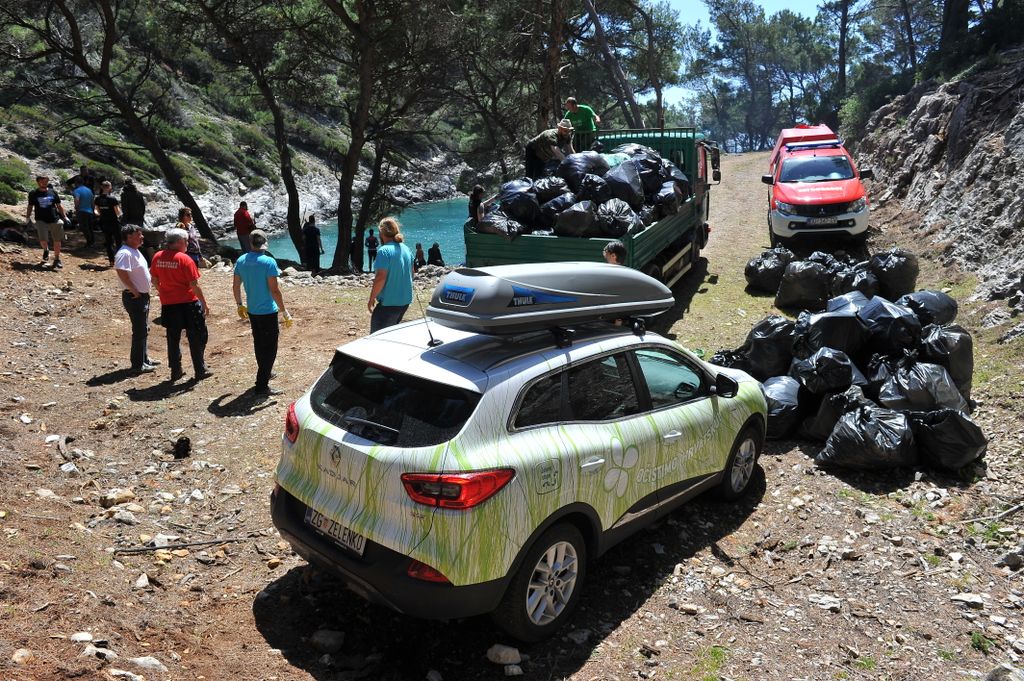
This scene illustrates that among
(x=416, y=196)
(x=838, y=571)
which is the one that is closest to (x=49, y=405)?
(x=838, y=571)

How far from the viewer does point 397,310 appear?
730 cm

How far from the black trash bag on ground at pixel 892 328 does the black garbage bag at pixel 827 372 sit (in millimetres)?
558

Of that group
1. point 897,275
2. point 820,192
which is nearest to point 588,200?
point 897,275

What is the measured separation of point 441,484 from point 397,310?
13.4ft

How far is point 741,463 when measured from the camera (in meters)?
5.54

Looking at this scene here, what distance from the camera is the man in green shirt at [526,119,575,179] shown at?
1130 cm

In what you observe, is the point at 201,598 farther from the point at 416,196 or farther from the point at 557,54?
the point at 416,196

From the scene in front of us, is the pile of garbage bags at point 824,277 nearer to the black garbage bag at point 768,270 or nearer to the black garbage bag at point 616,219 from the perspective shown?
the black garbage bag at point 768,270

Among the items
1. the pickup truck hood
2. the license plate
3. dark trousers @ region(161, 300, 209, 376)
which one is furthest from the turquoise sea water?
the license plate

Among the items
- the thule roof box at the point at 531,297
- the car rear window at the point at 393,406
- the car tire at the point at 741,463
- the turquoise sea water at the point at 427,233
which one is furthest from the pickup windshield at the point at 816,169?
the turquoise sea water at the point at 427,233

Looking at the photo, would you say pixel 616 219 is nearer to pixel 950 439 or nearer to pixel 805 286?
pixel 805 286

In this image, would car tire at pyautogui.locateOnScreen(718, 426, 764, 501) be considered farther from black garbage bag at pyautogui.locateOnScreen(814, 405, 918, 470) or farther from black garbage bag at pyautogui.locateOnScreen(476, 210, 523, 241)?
black garbage bag at pyautogui.locateOnScreen(476, 210, 523, 241)

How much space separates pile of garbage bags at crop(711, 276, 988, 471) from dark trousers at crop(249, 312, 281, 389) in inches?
170

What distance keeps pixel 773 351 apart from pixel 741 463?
216 cm
